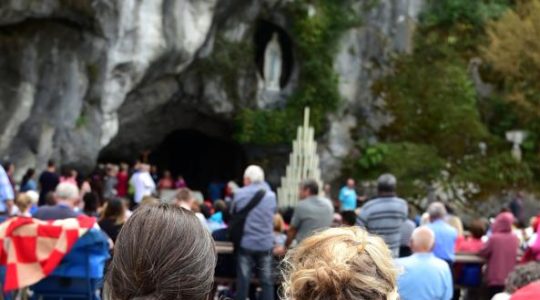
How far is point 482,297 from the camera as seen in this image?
11062mm

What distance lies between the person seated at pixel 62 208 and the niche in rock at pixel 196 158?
66.6ft


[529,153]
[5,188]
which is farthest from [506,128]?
[5,188]

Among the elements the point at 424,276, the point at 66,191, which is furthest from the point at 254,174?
the point at 424,276

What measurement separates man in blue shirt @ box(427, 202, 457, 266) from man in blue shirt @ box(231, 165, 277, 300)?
1567 mm

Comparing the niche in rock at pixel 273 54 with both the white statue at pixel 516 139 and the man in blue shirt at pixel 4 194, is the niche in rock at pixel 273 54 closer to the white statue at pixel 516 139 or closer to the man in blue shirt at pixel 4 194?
the white statue at pixel 516 139

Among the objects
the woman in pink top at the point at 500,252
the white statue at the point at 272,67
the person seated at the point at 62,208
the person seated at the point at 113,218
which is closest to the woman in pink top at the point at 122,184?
the white statue at the point at 272,67

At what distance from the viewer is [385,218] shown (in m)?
8.95

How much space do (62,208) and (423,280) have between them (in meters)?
3.23

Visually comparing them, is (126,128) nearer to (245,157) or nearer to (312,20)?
(245,157)

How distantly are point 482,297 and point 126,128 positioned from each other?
630 inches

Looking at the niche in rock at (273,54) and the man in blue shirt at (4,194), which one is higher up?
the niche in rock at (273,54)

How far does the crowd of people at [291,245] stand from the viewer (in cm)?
258

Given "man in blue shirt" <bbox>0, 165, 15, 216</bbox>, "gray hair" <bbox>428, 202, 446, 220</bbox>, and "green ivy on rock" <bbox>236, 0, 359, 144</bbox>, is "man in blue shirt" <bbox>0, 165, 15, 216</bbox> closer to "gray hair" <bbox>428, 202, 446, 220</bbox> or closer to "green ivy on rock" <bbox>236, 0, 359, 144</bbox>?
"gray hair" <bbox>428, 202, 446, 220</bbox>

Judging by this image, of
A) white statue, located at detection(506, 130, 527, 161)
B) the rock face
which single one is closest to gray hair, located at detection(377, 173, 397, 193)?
the rock face
